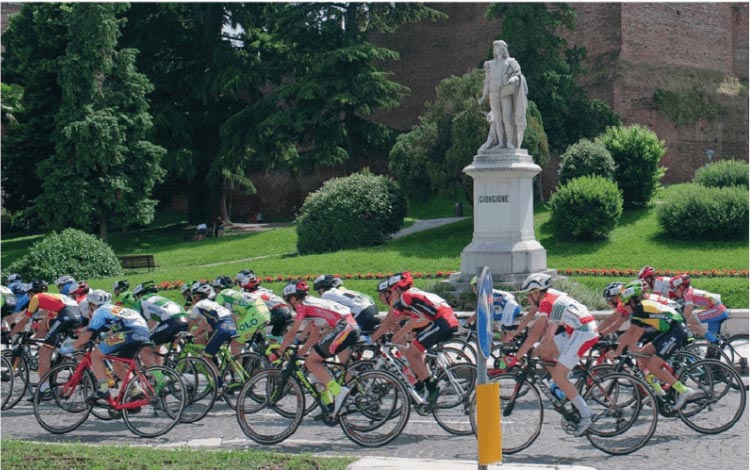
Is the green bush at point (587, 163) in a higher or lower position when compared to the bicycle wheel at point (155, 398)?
higher

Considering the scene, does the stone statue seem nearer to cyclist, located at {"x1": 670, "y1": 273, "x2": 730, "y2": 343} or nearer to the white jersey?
cyclist, located at {"x1": 670, "y1": 273, "x2": 730, "y2": 343}

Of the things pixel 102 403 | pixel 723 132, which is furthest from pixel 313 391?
pixel 723 132

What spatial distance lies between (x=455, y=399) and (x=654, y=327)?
7.16 ft

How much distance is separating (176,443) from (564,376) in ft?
13.1

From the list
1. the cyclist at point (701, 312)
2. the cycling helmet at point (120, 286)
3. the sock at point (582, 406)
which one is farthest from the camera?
the cycling helmet at point (120, 286)

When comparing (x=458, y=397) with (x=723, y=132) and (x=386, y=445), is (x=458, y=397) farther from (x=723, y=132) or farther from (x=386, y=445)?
(x=723, y=132)

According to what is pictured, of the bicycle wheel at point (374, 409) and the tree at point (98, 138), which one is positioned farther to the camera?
the tree at point (98, 138)

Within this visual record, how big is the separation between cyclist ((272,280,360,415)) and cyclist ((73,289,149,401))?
171 cm

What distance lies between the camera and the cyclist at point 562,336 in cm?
930

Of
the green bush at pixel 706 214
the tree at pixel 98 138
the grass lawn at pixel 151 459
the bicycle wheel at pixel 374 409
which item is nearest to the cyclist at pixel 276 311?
the bicycle wheel at pixel 374 409

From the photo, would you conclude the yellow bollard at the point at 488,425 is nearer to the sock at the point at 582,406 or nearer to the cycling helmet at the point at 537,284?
the sock at the point at 582,406

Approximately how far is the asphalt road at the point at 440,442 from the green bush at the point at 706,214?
16026 millimetres

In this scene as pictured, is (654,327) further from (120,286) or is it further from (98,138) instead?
(98,138)

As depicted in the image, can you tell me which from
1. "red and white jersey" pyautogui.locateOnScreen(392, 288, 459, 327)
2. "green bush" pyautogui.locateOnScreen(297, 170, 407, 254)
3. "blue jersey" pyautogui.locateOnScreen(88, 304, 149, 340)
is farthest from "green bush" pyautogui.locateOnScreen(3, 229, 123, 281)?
"red and white jersey" pyautogui.locateOnScreen(392, 288, 459, 327)
